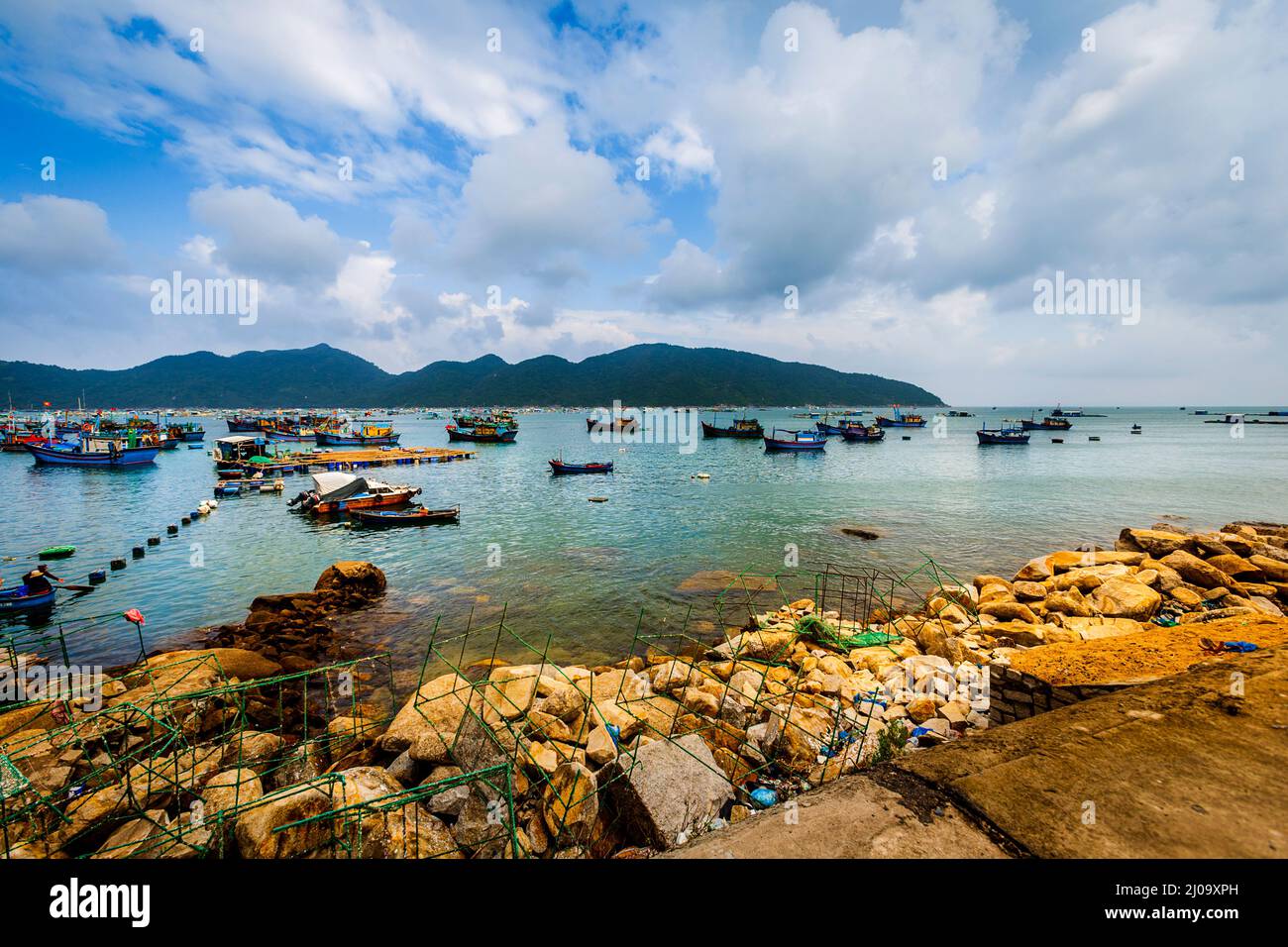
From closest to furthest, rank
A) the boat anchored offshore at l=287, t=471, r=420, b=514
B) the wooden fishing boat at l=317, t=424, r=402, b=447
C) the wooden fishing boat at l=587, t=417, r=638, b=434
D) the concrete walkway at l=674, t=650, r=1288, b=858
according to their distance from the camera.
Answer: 1. the concrete walkway at l=674, t=650, r=1288, b=858
2. the boat anchored offshore at l=287, t=471, r=420, b=514
3. the wooden fishing boat at l=317, t=424, r=402, b=447
4. the wooden fishing boat at l=587, t=417, r=638, b=434

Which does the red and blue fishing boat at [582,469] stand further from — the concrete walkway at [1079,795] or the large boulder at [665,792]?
the concrete walkway at [1079,795]

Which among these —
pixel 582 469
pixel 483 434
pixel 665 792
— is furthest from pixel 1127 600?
pixel 483 434

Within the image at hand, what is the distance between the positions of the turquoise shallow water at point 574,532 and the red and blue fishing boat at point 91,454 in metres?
2.06

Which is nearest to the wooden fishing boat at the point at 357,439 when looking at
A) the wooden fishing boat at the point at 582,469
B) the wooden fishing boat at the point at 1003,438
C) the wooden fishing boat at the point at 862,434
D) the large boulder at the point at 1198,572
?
the wooden fishing boat at the point at 582,469

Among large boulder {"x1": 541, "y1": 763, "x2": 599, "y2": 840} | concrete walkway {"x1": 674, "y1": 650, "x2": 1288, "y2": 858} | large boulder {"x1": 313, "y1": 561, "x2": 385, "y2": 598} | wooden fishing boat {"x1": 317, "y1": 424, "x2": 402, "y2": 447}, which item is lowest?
large boulder {"x1": 313, "y1": 561, "x2": 385, "y2": 598}

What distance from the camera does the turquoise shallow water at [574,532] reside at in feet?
53.3

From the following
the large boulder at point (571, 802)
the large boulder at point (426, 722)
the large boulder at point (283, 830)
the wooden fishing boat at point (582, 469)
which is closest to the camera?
the large boulder at point (283, 830)

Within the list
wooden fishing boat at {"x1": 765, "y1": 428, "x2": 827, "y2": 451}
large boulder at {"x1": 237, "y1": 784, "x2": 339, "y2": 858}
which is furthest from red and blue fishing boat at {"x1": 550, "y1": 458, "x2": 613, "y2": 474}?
large boulder at {"x1": 237, "y1": 784, "x2": 339, "y2": 858}

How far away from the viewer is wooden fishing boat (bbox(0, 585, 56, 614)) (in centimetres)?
1482

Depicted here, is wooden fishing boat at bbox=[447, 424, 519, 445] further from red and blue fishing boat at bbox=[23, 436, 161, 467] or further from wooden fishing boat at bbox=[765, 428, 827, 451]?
wooden fishing boat at bbox=[765, 428, 827, 451]

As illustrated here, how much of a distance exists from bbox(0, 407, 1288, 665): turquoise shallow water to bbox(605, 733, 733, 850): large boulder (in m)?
7.89
